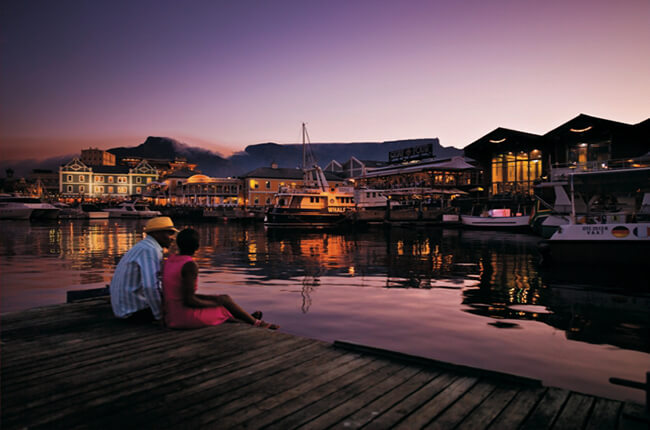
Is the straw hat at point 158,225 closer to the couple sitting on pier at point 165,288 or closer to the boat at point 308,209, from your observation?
the couple sitting on pier at point 165,288

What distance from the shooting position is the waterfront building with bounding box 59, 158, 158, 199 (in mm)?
112812

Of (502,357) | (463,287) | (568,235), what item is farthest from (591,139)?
(502,357)

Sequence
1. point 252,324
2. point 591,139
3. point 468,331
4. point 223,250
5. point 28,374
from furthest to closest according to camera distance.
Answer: point 591,139
point 223,250
point 468,331
point 252,324
point 28,374

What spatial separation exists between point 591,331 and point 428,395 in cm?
632

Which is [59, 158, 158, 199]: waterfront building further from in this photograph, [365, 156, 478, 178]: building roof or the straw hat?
the straw hat

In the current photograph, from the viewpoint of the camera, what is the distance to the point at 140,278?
5340mm

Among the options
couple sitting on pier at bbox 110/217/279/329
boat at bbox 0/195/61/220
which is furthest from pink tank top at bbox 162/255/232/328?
boat at bbox 0/195/61/220

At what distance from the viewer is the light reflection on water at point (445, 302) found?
21.5ft

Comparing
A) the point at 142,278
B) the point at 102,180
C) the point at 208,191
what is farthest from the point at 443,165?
the point at 102,180

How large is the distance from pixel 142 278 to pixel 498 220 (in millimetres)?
41340

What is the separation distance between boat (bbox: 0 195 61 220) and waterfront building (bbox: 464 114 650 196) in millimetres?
65219

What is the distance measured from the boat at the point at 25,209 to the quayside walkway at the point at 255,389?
72.6 meters

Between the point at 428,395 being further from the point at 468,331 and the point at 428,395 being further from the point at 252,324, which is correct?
the point at 468,331

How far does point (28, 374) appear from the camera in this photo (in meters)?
3.85
